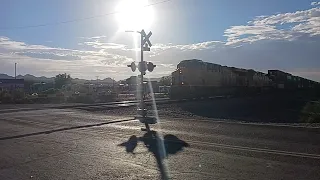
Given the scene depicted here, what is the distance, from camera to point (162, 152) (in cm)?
998

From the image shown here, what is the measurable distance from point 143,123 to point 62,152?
725cm

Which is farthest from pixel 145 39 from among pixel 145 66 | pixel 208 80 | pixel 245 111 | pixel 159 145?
pixel 208 80

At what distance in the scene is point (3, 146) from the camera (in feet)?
37.0

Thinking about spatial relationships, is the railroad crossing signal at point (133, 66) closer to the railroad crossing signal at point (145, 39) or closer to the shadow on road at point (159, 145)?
the railroad crossing signal at point (145, 39)

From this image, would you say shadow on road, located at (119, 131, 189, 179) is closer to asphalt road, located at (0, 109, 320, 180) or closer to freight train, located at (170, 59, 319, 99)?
asphalt road, located at (0, 109, 320, 180)

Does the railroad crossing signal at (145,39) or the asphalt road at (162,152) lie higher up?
the railroad crossing signal at (145,39)

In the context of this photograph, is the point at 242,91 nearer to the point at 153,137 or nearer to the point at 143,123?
the point at 143,123

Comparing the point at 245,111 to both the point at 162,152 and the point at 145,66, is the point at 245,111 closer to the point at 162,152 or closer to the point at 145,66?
the point at 145,66

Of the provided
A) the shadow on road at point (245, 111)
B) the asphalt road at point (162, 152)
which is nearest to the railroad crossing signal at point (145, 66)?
the asphalt road at point (162, 152)

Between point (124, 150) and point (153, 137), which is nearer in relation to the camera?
point (124, 150)

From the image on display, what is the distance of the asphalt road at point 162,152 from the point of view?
25.5ft

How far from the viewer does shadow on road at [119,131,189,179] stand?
9.32 meters

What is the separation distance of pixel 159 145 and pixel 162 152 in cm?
112

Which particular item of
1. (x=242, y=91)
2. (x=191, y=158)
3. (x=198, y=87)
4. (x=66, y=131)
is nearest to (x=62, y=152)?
(x=191, y=158)
